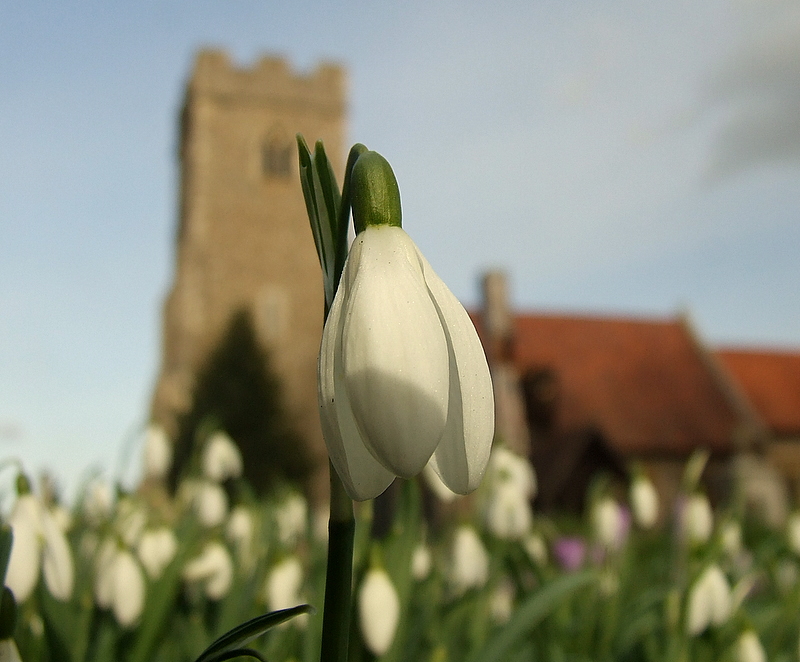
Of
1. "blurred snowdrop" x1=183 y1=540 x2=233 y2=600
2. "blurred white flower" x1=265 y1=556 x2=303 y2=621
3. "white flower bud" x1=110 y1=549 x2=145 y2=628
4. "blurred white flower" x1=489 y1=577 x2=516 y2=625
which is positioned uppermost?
"white flower bud" x1=110 y1=549 x2=145 y2=628

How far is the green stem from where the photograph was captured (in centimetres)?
69

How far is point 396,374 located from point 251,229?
2264 centimetres

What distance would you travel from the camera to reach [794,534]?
9.62 feet

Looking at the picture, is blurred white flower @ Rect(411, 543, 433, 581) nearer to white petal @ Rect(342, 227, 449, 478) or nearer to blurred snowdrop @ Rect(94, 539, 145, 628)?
blurred snowdrop @ Rect(94, 539, 145, 628)

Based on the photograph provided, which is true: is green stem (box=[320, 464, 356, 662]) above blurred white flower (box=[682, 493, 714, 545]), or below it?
above

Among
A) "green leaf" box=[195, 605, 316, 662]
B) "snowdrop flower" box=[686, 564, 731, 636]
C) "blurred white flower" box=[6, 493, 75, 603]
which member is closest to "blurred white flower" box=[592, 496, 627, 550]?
"snowdrop flower" box=[686, 564, 731, 636]

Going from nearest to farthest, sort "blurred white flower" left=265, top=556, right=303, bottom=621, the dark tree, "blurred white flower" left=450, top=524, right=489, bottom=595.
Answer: "blurred white flower" left=265, top=556, right=303, bottom=621 < "blurred white flower" left=450, top=524, right=489, bottom=595 < the dark tree

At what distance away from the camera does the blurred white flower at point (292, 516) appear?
354 cm

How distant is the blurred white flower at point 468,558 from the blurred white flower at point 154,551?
75 centimetres

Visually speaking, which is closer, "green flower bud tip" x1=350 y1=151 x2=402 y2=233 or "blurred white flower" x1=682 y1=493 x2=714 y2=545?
"green flower bud tip" x1=350 y1=151 x2=402 y2=233

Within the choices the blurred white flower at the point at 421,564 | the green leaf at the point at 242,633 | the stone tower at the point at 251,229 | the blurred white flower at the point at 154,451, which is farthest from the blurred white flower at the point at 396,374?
the stone tower at the point at 251,229

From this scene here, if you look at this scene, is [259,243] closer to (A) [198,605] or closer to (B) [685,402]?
(B) [685,402]

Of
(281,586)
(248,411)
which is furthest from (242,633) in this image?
(248,411)

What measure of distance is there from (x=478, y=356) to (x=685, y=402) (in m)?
21.1
